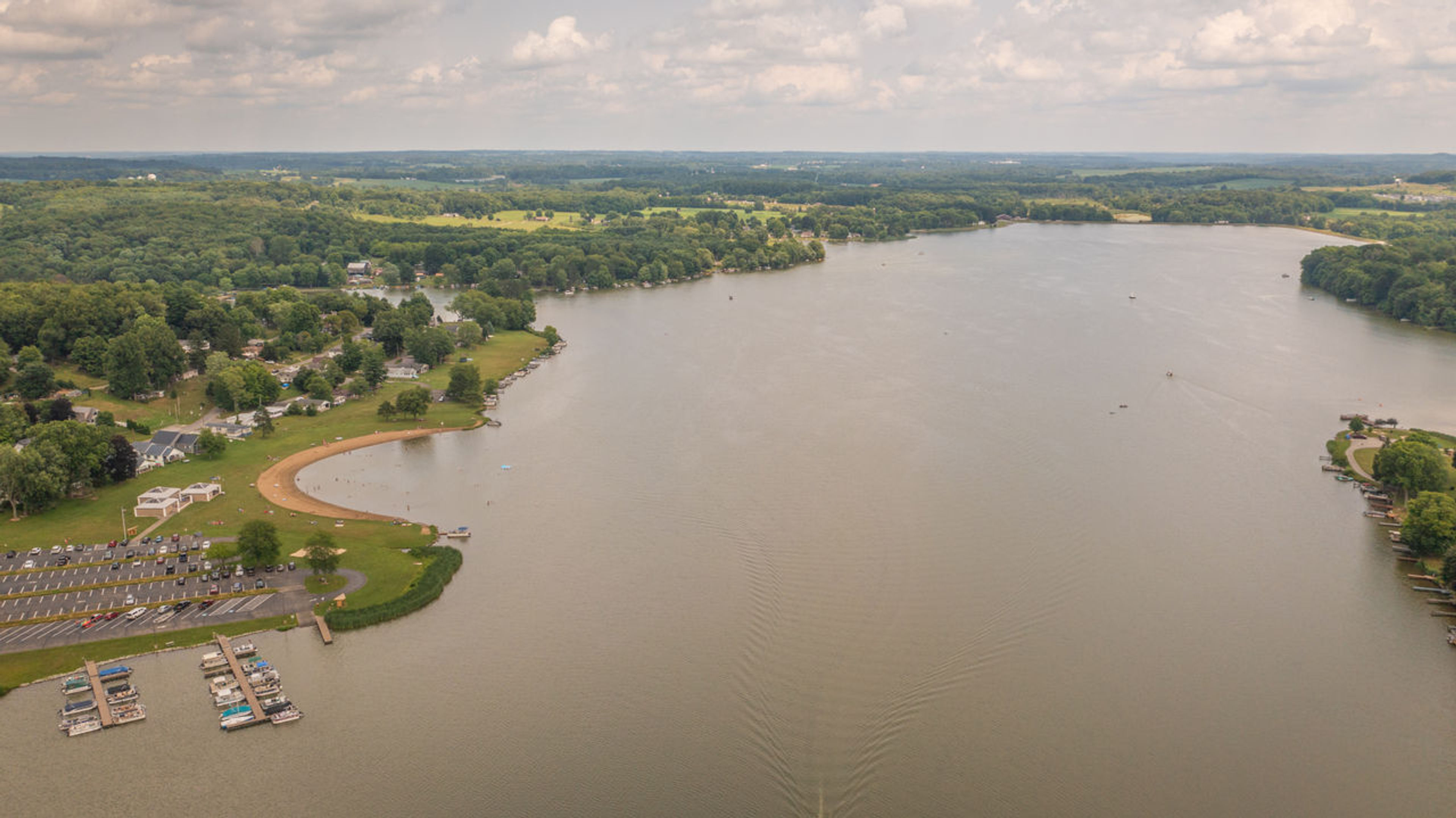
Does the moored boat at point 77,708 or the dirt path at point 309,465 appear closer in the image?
the moored boat at point 77,708

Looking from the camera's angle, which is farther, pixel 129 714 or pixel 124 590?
pixel 124 590

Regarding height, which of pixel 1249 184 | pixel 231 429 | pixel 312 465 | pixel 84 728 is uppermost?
pixel 1249 184

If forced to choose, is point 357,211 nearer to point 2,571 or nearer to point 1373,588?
point 2,571

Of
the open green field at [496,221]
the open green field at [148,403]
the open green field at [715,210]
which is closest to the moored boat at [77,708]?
the open green field at [148,403]

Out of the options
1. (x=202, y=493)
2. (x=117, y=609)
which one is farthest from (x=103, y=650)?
(x=202, y=493)

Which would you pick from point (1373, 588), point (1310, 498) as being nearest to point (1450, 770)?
point (1373, 588)

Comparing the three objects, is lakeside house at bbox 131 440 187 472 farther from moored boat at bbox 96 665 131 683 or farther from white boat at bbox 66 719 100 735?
white boat at bbox 66 719 100 735

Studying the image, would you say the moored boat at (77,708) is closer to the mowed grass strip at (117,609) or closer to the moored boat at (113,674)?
the moored boat at (113,674)

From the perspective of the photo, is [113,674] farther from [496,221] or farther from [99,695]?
[496,221]
